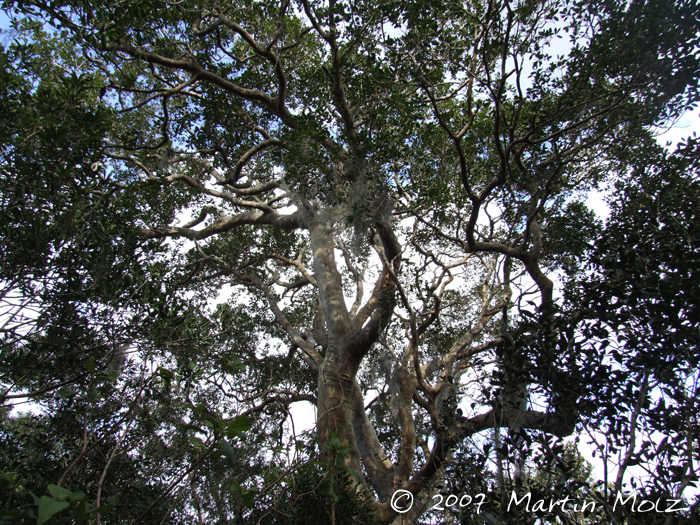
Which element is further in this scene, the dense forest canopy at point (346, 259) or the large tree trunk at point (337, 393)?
the large tree trunk at point (337, 393)

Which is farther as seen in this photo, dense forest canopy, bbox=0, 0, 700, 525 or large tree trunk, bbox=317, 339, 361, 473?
large tree trunk, bbox=317, 339, 361, 473

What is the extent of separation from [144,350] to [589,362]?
364 centimetres

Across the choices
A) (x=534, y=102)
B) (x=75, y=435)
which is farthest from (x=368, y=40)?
(x=75, y=435)

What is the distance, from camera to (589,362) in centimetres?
276

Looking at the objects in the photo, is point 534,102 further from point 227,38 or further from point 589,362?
point 227,38

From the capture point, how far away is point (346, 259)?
333 inches

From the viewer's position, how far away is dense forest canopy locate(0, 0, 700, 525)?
2576mm

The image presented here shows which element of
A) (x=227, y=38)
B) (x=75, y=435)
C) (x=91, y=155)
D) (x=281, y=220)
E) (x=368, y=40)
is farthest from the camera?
(x=281, y=220)

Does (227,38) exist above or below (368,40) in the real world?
above

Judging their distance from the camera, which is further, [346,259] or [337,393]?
[346,259]

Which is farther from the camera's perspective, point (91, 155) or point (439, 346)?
point (439, 346)

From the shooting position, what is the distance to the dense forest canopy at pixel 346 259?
2576 millimetres

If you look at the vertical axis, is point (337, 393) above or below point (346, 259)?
below

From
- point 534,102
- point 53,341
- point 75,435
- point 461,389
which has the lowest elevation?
point 75,435
